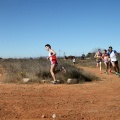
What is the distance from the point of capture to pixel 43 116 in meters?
7.42

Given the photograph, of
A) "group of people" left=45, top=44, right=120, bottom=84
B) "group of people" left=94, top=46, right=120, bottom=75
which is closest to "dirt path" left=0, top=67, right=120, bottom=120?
"group of people" left=45, top=44, right=120, bottom=84

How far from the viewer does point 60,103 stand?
890 cm

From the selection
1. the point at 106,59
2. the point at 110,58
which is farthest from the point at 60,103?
the point at 106,59

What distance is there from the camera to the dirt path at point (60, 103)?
755cm

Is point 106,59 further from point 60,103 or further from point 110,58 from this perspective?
point 60,103

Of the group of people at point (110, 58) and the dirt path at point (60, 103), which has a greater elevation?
the group of people at point (110, 58)

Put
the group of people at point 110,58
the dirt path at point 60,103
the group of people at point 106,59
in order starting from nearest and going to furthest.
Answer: the dirt path at point 60,103, the group of people at point 106,59, the group of people at point 110,58

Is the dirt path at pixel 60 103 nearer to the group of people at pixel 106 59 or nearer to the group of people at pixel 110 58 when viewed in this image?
the group of people at pixel 106 59

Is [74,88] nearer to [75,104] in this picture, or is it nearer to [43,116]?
[75,104]

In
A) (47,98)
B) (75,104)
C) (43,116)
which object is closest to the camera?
(43,116)

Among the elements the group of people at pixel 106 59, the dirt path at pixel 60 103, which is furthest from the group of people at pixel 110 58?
the dirt path at pixel 60 103

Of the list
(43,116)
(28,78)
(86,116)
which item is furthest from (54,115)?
(28,78)

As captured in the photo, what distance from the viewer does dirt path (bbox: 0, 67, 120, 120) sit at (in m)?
7.55

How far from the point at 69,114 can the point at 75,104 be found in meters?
1.15
